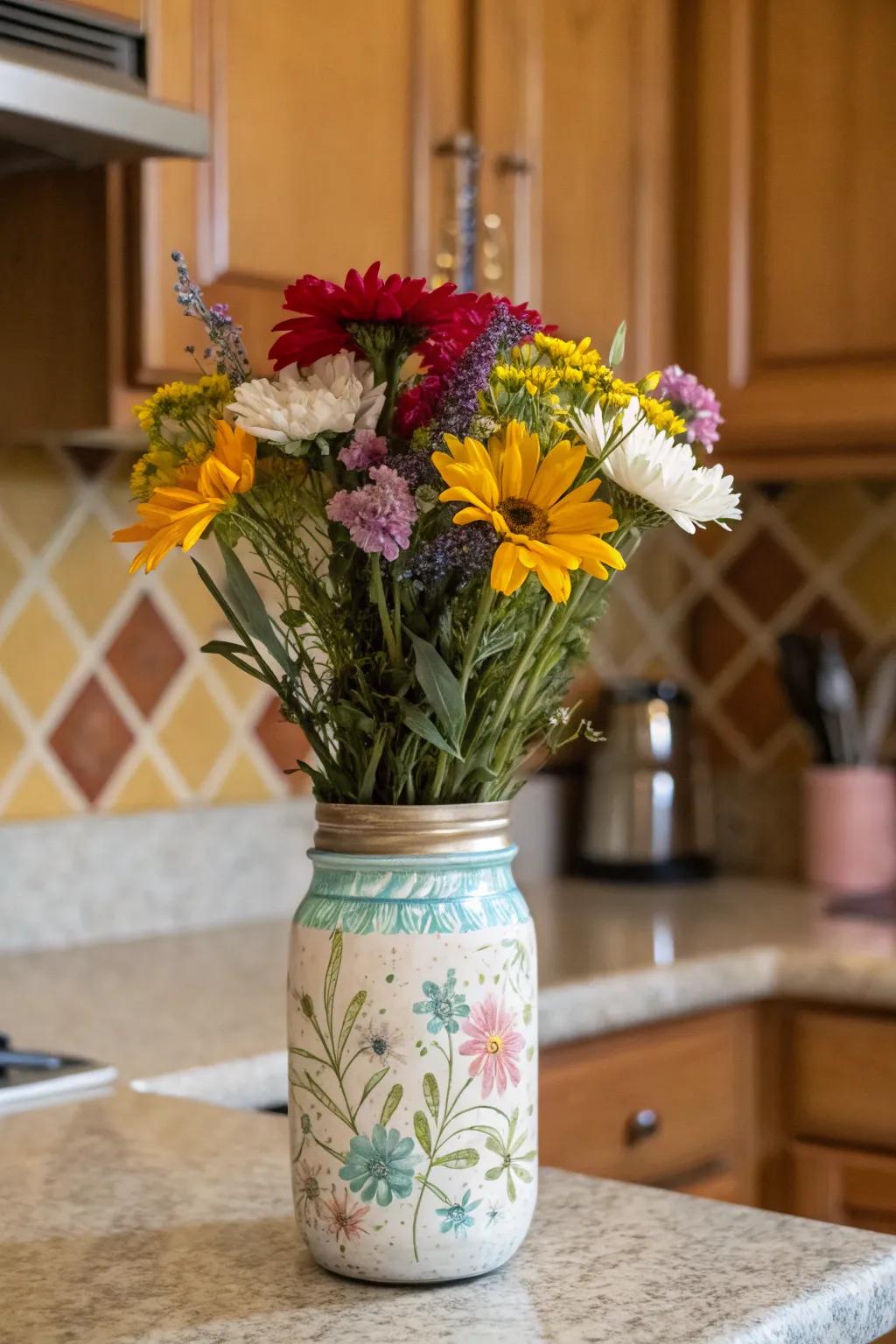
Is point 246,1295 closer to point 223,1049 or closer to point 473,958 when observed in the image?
point 473,958

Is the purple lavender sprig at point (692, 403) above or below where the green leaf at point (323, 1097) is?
above

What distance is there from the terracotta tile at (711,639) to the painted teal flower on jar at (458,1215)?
72.5 inches

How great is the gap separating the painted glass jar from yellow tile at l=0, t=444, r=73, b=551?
1.09 metres

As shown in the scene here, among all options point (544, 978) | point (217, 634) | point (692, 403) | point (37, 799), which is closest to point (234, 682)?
point (217, 634)

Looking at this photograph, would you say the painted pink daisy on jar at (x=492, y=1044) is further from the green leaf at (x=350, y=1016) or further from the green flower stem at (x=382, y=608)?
the green flower stem at (x=382, y=608)

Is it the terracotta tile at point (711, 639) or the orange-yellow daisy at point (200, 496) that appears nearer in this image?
the orange-yellow daisy at point (200, 496)

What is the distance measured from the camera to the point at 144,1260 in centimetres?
85

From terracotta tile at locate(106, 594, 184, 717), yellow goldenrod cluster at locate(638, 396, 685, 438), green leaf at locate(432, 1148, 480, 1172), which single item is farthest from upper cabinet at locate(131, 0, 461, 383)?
green leaf at locate(432, 1148, 480, 1172)

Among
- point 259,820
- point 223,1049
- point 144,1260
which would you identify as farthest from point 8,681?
point 144,1260

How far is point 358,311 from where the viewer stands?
78 centimetres

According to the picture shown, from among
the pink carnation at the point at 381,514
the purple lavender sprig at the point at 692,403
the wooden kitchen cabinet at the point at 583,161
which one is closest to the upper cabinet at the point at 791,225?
the wooden kitchen cabinet at the point at 583,161

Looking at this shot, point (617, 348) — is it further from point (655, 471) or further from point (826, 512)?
point (826, 512)

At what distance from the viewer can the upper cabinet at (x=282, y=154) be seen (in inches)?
60.1

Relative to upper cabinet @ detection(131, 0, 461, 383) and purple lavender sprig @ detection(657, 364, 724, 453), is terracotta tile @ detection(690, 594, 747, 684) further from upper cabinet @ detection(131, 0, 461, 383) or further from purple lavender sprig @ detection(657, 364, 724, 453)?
purple lavender sprig @ detection(657, 364, 724, 453)
